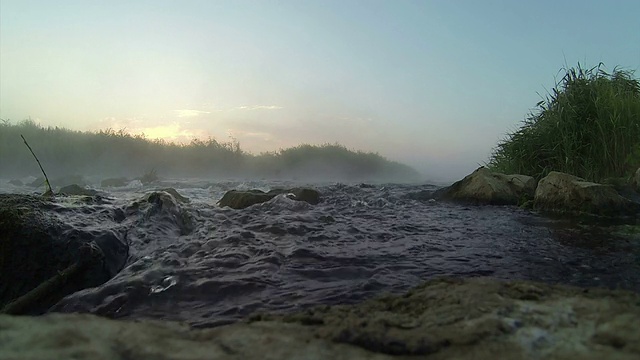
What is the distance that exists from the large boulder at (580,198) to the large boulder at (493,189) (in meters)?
0.75

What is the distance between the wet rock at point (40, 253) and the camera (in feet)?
7.81

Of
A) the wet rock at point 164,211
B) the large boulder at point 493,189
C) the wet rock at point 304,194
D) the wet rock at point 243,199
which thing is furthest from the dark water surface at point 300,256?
the wet rock at point 304,194

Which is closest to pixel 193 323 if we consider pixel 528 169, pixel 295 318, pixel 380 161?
pixel 295 318

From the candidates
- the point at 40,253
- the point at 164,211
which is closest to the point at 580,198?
the point at 164,211

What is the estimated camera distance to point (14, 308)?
6.53ft

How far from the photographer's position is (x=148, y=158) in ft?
71.3

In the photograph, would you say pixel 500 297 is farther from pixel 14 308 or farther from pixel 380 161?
pixel 380 161

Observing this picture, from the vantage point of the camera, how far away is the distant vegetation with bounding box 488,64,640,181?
255 inches

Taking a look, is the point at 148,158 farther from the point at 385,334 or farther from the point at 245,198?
the point at 385,334

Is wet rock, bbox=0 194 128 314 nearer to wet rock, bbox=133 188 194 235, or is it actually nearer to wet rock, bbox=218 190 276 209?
wet rock, bbox=133 188 194 235

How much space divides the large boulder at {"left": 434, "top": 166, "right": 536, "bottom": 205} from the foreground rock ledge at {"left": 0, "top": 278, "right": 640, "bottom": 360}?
240 inches

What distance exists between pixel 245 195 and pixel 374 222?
2.50 meters

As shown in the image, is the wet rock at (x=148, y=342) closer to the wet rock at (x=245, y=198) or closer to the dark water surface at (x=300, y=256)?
the dark water surface at (x=300, y=256)

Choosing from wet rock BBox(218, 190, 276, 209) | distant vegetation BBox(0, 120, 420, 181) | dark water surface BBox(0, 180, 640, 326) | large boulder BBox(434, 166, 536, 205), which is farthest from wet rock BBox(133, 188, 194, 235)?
distant vegetation BBox(0, 120, 420, 181)
